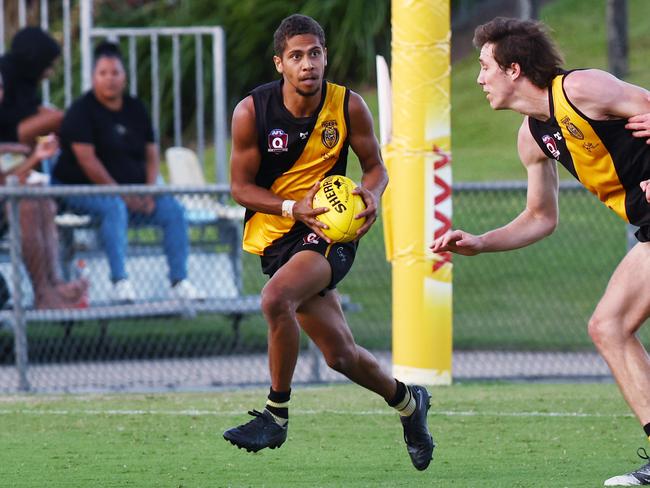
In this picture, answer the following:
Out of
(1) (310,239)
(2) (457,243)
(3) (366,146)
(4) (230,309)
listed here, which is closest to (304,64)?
(3) (366,146)

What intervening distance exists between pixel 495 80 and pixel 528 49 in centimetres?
23

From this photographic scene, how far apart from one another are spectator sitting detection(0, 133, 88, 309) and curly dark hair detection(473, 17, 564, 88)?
569cm

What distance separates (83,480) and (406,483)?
153 cm

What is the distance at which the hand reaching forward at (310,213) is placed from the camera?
6957 mm

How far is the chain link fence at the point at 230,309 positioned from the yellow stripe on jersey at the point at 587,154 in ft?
14.2

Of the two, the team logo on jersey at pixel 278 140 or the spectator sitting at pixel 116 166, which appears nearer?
the team logo on jersey at pixel 278 140

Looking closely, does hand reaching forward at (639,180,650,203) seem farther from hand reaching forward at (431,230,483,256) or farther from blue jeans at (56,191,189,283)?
blue jeans at (56,191,189,283)

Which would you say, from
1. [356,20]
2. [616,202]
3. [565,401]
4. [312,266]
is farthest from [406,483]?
[356,20]

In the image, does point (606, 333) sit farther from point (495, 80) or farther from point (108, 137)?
point (108, 137)

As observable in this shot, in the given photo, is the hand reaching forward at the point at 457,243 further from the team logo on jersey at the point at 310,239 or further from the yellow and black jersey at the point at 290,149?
the yellow and black jersey at the point at 290,149

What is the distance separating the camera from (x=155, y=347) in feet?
41.5

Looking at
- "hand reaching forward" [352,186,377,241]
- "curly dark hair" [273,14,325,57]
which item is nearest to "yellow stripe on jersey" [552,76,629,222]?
"hand reaching forward" [352,186,377,241]

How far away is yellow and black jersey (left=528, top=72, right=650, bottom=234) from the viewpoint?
20.4 feet

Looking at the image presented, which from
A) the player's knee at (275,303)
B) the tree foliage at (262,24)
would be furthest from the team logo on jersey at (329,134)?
the tree foliage at (262,24)
